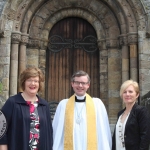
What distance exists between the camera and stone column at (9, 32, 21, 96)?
7.67 m

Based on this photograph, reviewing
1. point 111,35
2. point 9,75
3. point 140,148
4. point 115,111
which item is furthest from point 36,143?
point 111,35

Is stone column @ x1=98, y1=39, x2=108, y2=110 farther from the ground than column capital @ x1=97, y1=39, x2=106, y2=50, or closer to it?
closer to it

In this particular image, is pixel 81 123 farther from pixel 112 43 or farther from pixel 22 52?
pixel 112 43

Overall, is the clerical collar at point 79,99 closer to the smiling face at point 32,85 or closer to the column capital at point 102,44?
the smiling face at point 32,85

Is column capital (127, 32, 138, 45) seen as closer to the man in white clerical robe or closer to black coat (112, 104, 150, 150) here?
the man in white clerical robe

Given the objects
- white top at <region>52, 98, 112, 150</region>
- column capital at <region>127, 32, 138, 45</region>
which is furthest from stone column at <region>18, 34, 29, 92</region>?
white top at <region>52, 98, 112, 150</region>

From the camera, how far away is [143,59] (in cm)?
759

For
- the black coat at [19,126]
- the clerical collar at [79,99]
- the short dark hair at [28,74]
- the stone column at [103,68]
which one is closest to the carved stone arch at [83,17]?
the stone column at [103,68]

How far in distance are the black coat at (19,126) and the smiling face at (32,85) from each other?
0.40ft

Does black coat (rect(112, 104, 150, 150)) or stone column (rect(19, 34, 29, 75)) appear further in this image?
stone column (rect(19, 34, 29, 75))

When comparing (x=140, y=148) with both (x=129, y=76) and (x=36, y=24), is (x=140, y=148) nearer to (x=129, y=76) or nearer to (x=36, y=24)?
(x=129, y=76)

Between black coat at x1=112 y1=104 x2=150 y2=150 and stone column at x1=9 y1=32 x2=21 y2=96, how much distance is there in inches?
185

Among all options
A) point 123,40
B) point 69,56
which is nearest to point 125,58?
point 123,40

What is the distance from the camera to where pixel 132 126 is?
3436 millimetres
